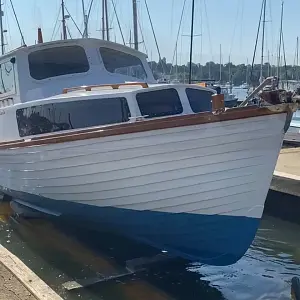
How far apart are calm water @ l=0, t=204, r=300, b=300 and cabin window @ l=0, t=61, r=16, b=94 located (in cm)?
253

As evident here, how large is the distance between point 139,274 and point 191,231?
1097 millimetres

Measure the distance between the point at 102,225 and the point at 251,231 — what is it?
84.2 inches

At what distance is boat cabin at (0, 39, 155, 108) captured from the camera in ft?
29.8

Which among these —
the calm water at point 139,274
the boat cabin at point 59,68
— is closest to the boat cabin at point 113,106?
the boat cabin at point 59,68

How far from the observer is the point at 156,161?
20.9ft

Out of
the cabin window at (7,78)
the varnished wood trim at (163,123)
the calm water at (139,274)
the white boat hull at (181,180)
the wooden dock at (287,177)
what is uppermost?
the cabin window at (7,78)

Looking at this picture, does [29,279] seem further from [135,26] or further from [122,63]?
[135,26]

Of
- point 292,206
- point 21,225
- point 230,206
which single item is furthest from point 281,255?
point 21,225

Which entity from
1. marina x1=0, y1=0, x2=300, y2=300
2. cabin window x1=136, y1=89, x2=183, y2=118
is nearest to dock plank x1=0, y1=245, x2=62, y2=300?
marina x1=0, y1=0, x2=300, y2=300

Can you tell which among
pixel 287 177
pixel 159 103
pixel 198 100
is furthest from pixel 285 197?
pixel 159 103

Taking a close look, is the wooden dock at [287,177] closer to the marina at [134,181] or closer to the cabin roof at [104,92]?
the marina at [134,181]

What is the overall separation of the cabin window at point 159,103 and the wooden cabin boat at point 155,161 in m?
0.01

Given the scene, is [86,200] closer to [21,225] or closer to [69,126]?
[69,126]

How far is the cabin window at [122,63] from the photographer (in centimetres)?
965
